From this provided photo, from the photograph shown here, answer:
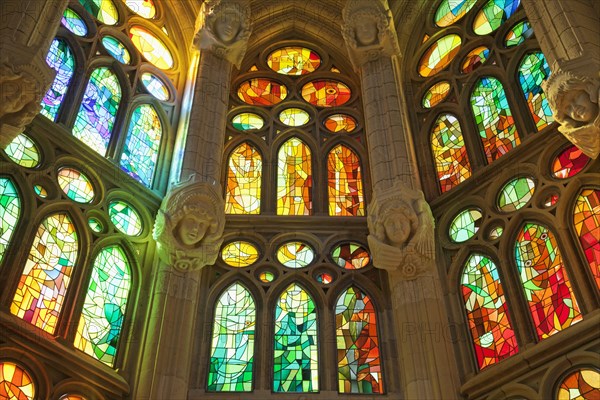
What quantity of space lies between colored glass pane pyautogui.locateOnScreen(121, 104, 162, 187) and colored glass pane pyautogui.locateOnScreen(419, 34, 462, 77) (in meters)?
5.19

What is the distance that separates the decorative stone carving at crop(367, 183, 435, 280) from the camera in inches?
364

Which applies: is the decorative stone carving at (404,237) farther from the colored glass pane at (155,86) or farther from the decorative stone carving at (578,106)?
the colored glass pane at (155,86)

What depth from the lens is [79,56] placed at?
1071 centimetres

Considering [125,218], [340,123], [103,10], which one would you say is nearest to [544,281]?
[340,123]

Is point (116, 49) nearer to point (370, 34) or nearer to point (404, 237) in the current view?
point (370, 34)

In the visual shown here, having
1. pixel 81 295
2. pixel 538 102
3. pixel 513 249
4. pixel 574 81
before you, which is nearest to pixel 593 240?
pixel 513 249

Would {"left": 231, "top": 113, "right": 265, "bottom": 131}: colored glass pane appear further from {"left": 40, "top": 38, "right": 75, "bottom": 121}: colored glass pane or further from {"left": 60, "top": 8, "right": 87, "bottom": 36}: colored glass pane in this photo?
{"left": 40, "top": 38, "right": 75, "bottom": 121}: colored glass pane

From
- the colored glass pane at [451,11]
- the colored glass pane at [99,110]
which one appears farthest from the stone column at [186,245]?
the colored glass pane at [451,11]

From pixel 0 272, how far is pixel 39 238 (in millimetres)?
839

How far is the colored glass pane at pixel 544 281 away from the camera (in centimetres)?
825

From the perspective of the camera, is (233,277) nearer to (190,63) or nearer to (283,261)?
(283,261)

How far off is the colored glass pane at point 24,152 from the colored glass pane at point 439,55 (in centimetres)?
733

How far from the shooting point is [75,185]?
31.7 feet

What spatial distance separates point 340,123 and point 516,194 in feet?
14.7
